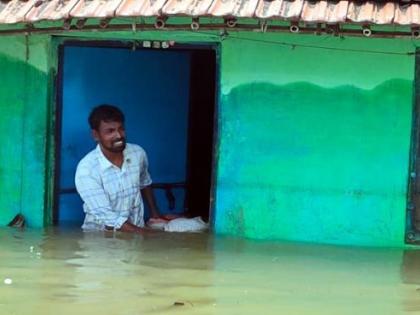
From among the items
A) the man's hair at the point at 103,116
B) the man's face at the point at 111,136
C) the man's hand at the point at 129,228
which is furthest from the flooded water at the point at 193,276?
the man's hair at the point at 103,116

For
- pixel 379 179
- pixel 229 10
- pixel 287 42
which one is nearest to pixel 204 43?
pixel 287 42

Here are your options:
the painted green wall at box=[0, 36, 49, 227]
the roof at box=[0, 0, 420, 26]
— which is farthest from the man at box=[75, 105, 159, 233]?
the roof at box=[0, 0, 420, 26]

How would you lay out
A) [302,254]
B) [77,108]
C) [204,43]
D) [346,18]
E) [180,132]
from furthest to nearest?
[180,132], [77,108], [204,43], [302,254], [346,18]

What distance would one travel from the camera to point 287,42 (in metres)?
8.47

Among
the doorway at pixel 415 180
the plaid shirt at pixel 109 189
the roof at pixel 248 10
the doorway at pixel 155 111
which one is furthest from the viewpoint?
the doorway at pixel 155 111

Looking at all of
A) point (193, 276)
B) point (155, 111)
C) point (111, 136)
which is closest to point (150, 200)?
point (111, 136)

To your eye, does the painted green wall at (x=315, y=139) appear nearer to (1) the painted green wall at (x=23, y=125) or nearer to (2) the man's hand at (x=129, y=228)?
(2) the man's hand at (x=129, y=228)

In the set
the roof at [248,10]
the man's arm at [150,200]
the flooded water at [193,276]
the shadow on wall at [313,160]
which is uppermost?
the roof at [248,10]

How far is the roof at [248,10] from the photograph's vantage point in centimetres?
737

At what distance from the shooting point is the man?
8.83m

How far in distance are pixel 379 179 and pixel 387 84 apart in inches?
30.7

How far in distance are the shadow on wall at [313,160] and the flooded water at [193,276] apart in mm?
234

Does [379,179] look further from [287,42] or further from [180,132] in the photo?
[180,132]

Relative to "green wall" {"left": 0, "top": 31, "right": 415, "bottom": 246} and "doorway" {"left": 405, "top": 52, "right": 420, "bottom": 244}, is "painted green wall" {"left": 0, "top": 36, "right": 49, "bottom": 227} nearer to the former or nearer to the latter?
"green wall" {"left": 0, "top": 31, "right": 415, "bottom": 246}
